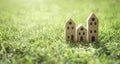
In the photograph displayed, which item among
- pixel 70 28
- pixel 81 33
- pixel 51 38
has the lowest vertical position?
pixel 51 38

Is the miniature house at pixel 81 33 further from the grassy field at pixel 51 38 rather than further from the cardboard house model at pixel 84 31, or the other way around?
the grassy field at pixel 51 38

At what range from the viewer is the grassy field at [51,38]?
332 inches

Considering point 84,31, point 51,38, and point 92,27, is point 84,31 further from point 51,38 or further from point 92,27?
point 51,38

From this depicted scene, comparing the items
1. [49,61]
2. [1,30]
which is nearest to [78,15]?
[1,30]

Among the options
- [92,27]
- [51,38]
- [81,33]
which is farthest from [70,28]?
[51,38]

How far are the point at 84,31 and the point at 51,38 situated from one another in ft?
3.71

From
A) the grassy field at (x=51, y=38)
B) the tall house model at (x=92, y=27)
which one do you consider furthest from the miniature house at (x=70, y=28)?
the tall house model at (x=92, y=27)

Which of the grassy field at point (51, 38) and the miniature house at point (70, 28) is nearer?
the grassy field at point (51, 38)

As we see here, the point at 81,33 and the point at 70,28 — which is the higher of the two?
the point at 70,28

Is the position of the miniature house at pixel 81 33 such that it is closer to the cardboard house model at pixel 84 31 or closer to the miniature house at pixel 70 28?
the cardboard house model at pixel 84 31

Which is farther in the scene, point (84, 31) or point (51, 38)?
point (51, 38)

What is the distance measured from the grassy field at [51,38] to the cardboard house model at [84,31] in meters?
0.22

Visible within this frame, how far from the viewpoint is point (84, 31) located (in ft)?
32.8

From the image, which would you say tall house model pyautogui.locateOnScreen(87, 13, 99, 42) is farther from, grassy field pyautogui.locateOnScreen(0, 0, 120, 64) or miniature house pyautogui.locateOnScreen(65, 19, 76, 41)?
miniature house pyautogui.locateOnScreen(65, 19, 76, 41)
